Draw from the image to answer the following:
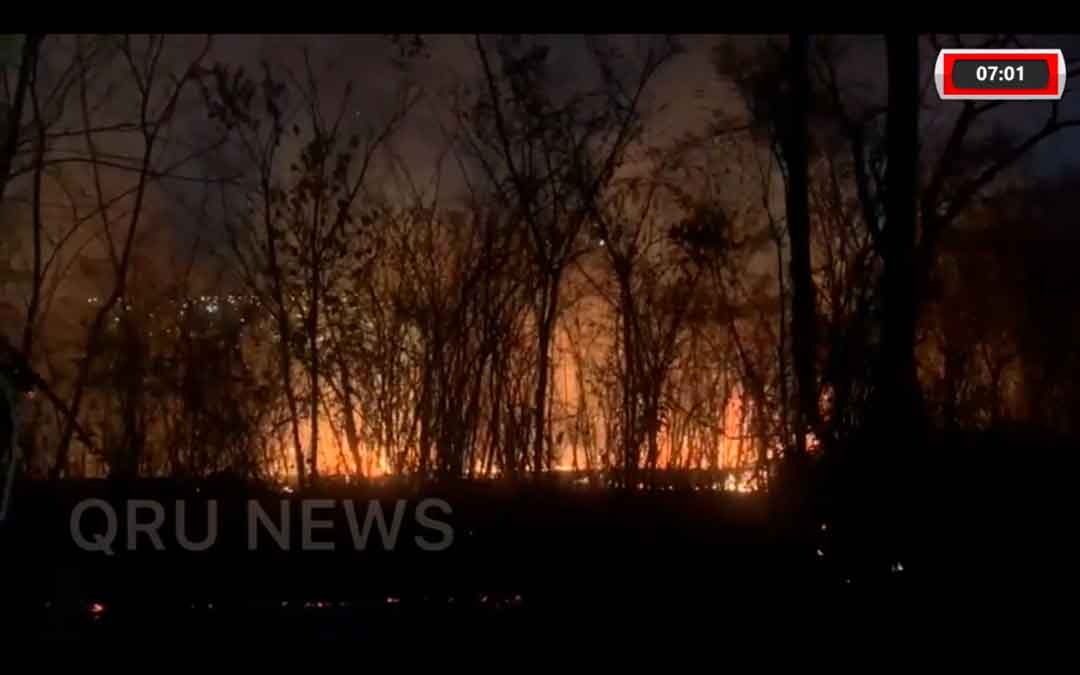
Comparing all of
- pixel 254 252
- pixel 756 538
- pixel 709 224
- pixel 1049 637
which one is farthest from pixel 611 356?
pixel 1049 637

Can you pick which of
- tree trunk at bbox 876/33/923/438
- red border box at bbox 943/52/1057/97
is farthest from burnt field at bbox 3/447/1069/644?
red border box at bbox 943/52/1057/97

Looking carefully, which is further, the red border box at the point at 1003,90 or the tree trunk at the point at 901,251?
the tree trunk at the point at 901,251

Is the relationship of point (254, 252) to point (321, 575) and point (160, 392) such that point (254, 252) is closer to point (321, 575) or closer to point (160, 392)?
point (160, 392)

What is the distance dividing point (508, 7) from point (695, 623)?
9.11 feet

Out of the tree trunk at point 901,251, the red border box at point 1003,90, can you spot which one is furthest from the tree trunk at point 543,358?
the red border box at point 1003,90

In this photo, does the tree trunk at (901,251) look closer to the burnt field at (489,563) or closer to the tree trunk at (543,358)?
the burnt field at (489,563)

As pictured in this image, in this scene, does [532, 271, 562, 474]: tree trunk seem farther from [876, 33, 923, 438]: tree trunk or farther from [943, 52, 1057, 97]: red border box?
[943, 52, 1057, 97]: red border box
